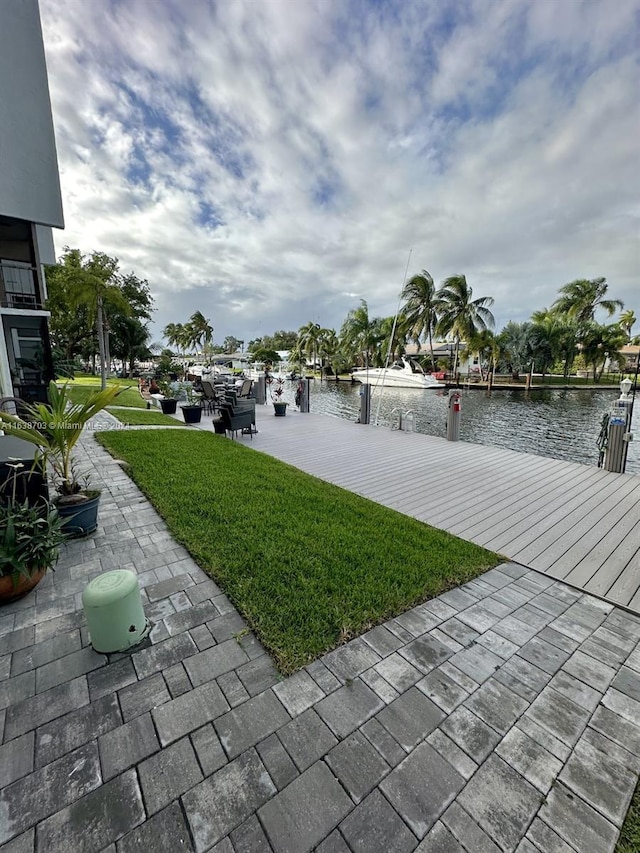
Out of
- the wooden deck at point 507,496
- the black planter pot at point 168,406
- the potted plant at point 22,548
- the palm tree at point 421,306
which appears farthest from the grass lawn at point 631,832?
the palm tree at point 421,306

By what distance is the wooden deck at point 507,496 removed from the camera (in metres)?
2.96

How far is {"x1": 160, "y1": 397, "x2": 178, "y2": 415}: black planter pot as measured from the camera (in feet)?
35.3

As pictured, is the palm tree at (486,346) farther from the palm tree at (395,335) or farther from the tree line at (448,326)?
the palm tree at (395,335)

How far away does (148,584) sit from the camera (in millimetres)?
2520

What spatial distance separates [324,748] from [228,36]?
962cm

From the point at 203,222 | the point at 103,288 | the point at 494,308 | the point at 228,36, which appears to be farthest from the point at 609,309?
the point at 103,288

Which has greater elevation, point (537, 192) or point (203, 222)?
point (203, 222)

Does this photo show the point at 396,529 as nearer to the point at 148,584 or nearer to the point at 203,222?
the point at 148,584

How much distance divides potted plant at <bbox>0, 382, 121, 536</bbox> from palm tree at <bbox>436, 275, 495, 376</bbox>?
2629 centimetres

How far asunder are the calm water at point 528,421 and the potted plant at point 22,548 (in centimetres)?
833

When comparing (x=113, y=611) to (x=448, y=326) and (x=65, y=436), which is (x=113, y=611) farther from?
(x=448, y=326)

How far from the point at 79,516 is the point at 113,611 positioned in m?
1.66

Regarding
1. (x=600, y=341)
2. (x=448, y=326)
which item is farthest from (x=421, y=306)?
(x=600, y=341)

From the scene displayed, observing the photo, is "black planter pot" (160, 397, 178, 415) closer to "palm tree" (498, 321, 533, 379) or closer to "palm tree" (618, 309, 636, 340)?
"palm tree" (498, 321, 533, 379)
